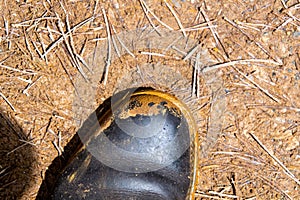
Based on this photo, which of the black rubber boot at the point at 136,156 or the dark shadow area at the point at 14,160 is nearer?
the black rubber boot at the point at 136,156

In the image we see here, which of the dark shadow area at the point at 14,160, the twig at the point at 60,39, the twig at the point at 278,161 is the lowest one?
the dark shadow area at the point at 14,160

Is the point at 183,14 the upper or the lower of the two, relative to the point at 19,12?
upper

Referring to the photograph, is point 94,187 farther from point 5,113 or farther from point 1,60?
point 1,60

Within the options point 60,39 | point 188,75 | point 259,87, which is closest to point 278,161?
point 259,87

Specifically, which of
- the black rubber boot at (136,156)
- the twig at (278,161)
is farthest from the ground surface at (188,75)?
the black rubber boot at (136,156)

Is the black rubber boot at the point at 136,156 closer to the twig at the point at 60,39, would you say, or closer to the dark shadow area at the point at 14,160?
the dark shadow area at the point at 14,160

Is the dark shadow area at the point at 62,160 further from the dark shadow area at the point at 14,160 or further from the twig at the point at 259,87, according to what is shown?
the twig at the point at 259,87

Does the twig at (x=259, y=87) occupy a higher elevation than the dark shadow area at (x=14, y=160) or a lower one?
higher

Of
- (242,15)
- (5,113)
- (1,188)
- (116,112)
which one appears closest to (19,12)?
(5,113)
